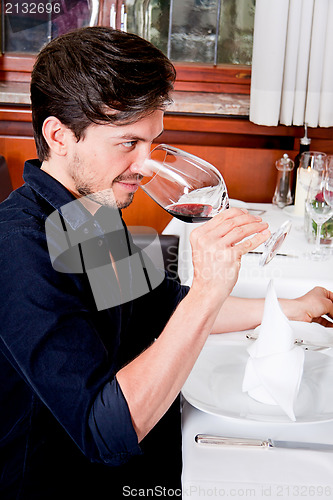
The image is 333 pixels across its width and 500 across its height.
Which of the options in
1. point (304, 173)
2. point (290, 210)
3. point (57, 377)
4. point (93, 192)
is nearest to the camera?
point (57, 377)

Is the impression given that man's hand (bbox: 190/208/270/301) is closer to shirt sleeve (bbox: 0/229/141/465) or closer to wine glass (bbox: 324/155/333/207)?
shirt sleeve (bbox: 0/229/141/465)

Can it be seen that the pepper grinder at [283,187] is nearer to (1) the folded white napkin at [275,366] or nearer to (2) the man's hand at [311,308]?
(2) the man's hand at [311,308]

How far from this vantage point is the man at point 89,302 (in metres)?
0.80

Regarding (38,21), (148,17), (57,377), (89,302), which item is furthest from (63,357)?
(38,21)

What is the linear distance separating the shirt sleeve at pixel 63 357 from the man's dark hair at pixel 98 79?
269 millimetres

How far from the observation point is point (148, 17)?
278 centimetres

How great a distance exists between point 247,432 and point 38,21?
2.48 metres

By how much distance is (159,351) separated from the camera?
Result: 0.83 metres

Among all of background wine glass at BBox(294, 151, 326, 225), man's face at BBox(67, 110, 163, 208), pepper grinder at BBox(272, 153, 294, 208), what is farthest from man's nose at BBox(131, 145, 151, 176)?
pepper grinder at BBox(272, 153, 294, 208)

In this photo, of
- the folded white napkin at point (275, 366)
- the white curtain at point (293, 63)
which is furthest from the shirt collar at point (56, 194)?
the white curtain at point (293, 63)

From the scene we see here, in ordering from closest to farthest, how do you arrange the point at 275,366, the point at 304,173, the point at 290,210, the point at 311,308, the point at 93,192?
the point at 275,366 < the point at 93,192 < the point at 311,308 < the point at 304,173 < the point at 290,210

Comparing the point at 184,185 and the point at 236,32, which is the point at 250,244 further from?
the point at 236,32

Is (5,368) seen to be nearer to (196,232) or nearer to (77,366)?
(77,366)

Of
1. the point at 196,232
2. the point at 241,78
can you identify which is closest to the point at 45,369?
the point at 196,232
